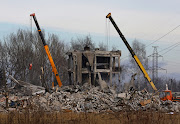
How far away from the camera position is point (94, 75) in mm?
32750

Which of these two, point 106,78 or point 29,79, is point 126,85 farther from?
point 29,79

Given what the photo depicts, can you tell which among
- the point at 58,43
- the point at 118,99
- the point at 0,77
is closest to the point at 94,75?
the point at 118,99

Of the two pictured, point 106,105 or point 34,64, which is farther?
point 34,64

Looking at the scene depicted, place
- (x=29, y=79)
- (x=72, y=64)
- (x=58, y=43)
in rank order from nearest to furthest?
(x=72, y=64)
(x=29, y=79)
(x=58, y=43)

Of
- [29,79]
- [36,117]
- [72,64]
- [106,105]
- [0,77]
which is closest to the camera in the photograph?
[36,117]

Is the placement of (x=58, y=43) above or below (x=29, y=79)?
above

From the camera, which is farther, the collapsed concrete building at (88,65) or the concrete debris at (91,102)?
the collapsed concrete building at (88,65)

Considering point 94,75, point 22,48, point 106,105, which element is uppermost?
point 22,48

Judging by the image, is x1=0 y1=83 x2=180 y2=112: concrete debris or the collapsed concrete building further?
the collapsed concrete building

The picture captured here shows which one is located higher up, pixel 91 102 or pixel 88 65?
pixel 88 65

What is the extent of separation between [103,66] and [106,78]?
173 cm

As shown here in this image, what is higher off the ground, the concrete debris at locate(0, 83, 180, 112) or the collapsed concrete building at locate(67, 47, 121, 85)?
the collapsed concrete building at locate(67, 47, 121, 85)

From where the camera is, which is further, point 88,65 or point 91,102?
point 88,65

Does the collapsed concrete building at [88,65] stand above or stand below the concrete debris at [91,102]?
above
